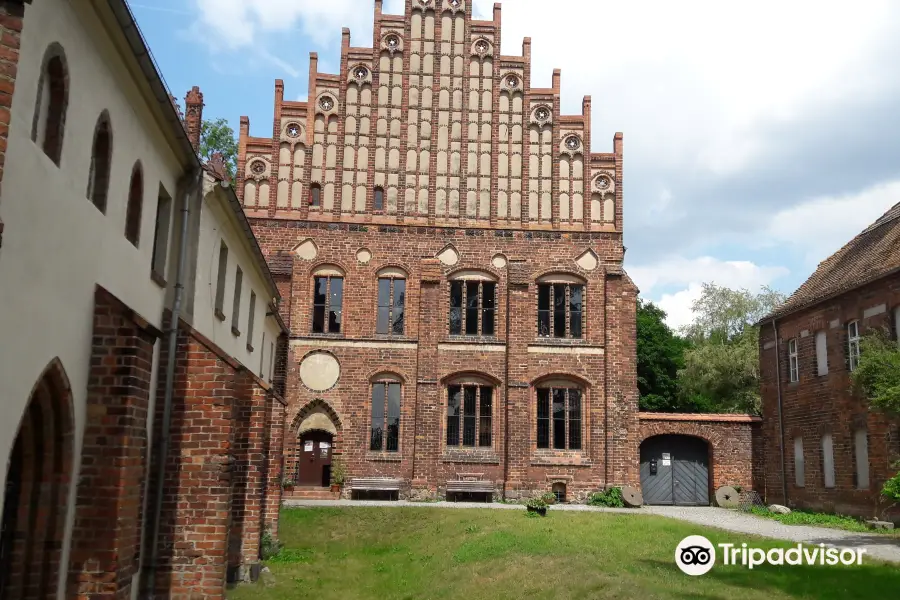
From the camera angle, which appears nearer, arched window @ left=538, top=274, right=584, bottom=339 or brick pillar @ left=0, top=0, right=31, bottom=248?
brick pillar @ left=0, top=0, right=31, bottom=248

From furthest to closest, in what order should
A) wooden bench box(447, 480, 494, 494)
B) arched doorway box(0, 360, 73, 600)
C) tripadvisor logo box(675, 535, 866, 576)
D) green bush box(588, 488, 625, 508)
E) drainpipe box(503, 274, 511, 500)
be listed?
drainpipe box(503, 274, 511, 500), wooden bench box(447, 480, 494, 494), green bush box(588, 488, 625, 508), tripadvisor logo box(675, 535, 866, 576), arched doorway box(0, 360, 73, 600)

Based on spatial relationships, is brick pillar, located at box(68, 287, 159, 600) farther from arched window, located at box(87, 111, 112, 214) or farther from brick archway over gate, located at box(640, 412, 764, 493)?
brick archway over gate, located at box(640, 412, 764, 493)

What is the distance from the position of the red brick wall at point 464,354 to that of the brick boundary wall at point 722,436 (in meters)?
1.16

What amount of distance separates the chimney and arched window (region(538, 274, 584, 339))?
14316mm

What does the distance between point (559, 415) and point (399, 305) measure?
6392 millimetres

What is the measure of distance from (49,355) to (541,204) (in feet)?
71.7

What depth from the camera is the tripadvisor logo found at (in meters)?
12.5

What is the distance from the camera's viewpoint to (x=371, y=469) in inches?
1013

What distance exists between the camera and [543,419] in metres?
26.5

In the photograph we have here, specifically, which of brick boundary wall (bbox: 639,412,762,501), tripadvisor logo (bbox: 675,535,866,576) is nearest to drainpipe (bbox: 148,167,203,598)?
tripadvisor logo (bbox: 675,535,866,576)

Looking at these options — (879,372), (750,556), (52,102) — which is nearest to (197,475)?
(52,102)

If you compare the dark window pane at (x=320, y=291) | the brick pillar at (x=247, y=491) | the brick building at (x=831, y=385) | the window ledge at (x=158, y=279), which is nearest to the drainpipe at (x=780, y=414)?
the brick building at (x=831, y=385)

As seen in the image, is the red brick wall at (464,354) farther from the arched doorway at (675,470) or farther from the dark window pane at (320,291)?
the arched doorway at (675,470)

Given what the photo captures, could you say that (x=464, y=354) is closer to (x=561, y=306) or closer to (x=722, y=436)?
(x=561, y=306)
